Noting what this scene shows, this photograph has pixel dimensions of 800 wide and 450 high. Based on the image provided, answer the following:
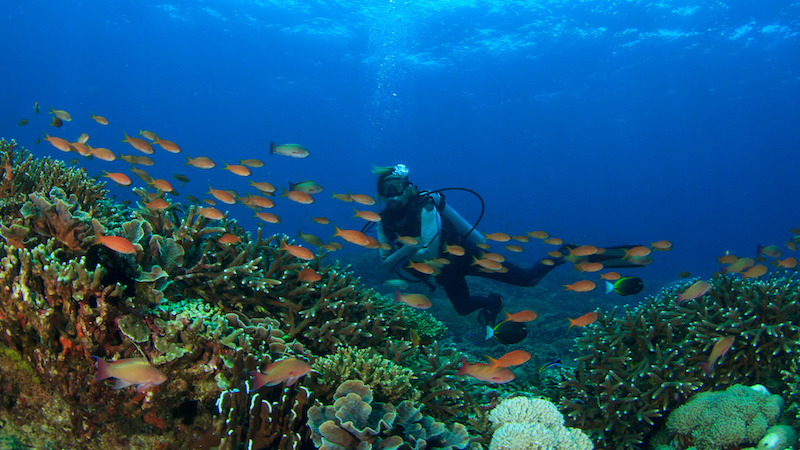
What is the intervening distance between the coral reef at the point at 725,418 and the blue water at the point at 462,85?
7078mm

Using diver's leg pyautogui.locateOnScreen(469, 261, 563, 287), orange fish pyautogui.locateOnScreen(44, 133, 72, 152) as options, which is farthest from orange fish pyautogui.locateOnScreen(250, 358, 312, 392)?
diver's leg pyautogui.locateOnScreen(469, 261, 563, 287)

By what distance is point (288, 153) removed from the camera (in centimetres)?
646

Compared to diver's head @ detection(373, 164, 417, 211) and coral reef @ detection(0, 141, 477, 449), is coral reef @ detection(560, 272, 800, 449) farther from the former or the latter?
diver's head @ detection(373, 164, 417, 211)

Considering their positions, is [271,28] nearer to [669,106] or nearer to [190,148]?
[669,106]

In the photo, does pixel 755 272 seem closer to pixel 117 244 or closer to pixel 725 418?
pixel 725 418

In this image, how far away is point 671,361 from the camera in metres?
4.16

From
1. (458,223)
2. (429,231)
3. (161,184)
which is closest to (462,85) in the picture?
(458,223)

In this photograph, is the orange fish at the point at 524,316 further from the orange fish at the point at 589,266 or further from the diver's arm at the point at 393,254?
the diver's arm at the point at 393,254

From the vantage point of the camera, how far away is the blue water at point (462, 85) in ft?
117

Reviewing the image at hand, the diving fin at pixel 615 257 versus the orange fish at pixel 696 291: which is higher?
the diving fin at pixel 615 257

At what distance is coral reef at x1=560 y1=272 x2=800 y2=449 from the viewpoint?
397 centimetres

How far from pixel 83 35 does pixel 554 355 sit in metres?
76.8

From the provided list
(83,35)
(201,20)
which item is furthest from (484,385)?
(83,35)

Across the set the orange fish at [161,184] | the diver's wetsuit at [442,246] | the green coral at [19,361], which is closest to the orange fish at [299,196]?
the diver's wetsuit at [442,246]
